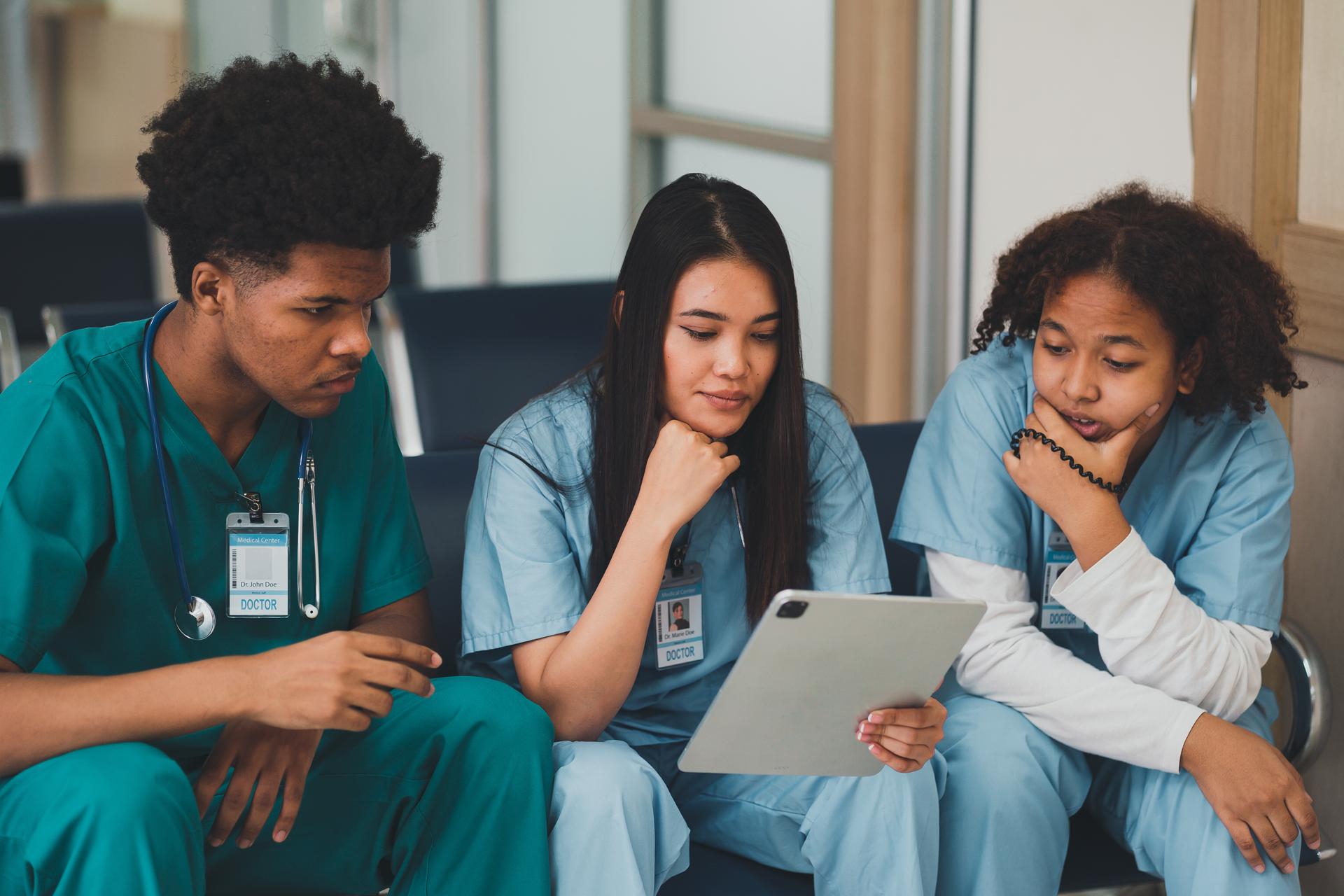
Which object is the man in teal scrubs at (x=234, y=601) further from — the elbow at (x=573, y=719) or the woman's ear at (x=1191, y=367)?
the woman's ear at (x=1191, y=367)

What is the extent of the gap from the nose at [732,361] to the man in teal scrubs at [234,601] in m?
0.35

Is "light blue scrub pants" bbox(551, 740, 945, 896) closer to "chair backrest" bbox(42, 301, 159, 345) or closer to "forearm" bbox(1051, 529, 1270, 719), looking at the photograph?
"forearm" bbox(1051, 529, 1270, 719)

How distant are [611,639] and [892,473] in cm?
66

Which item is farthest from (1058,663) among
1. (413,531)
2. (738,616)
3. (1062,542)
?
(413,531)

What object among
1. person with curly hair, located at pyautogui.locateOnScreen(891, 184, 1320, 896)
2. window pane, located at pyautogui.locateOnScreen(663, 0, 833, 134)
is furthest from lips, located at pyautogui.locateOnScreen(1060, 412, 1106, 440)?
window pane, located at pyautogui.locateOnScreen(663, 0, 833, 134)

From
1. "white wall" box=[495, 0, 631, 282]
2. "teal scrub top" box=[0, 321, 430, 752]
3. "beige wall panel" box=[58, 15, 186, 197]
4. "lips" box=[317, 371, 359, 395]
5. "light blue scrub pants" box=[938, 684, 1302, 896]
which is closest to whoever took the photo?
"teal scrub top" box=[0, 321, 430, 752]

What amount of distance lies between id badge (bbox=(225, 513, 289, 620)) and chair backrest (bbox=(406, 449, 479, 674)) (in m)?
0.29

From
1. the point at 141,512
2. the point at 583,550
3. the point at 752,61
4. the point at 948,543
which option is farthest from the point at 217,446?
the point at 752,61

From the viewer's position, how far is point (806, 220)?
3.49 m

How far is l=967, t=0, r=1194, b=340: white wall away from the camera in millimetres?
2453

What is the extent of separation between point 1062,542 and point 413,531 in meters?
0.80

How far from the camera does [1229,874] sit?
5.18 ft

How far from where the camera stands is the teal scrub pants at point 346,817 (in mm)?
1245

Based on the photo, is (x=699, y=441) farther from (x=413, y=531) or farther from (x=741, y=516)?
(x=413, y=531)
